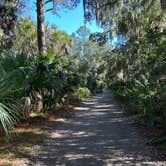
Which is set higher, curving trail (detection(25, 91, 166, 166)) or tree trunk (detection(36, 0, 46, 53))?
tree trunk (detection(36, 0, 46, 53))

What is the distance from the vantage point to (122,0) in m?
17.6

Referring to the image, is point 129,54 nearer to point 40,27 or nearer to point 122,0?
point 122,0

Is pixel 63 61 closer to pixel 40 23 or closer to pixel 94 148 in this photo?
pixel 40 23

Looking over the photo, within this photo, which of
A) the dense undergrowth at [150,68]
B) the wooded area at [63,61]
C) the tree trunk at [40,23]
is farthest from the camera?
the tree trunk at [40,23]

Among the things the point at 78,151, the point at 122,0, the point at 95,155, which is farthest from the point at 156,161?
the point at 122,0

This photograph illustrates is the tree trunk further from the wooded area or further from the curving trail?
the curving trail

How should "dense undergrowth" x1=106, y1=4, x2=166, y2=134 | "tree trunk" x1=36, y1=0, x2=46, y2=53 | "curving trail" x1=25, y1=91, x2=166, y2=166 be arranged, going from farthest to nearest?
1. "tree trunk" x1=36, y1=0, x2=46, y2=53
2. "dense undergrowth" x1=106, y1=4, x2=166, y2=134
3. "curving trail" x1=25, y1=91, x2=166, y2=166

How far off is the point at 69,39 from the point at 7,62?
2484 centimetres

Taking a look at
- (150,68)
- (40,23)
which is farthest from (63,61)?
(150,68)

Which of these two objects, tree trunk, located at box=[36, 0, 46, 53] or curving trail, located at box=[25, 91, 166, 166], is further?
tree trunk, located at box=[36, 0, 46, 53]

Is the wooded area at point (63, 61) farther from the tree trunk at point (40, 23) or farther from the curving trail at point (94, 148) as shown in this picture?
the curving trail at point (94, 148)

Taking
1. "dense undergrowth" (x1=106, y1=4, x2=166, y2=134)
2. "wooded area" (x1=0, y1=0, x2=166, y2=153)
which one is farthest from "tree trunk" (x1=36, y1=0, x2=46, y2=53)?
"dense undergrowth" (x1=106, y1=4, x2=166, y2=134)

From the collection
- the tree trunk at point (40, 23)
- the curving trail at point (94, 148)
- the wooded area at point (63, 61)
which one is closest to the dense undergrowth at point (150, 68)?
the wooded area at point (63, 61)

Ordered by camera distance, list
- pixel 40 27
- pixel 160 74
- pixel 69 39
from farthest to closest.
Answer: pixel 69 39, pixel 40 27, pixel 160 74
